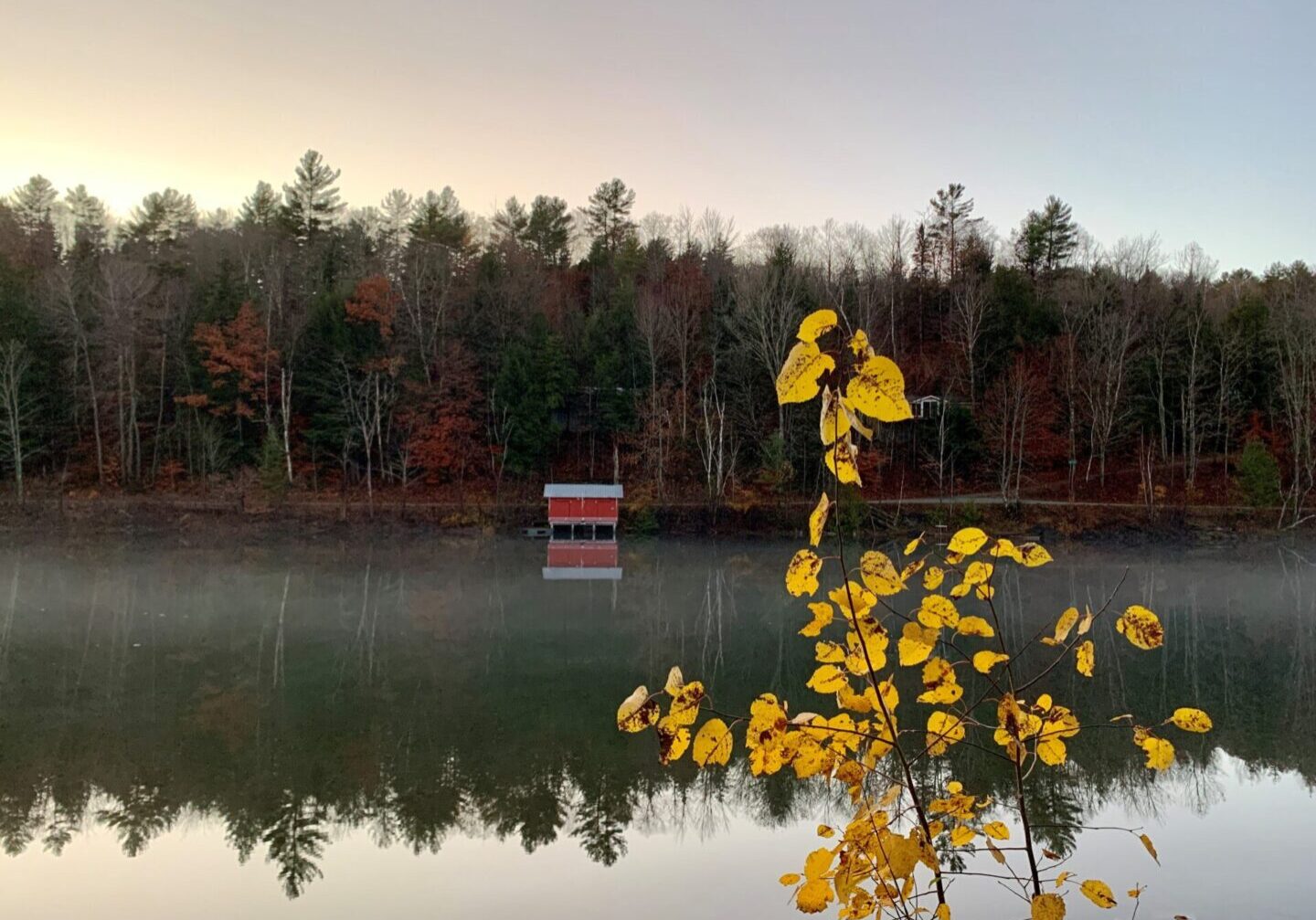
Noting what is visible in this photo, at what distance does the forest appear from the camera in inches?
1073

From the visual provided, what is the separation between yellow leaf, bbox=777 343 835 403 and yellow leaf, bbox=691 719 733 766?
1.87ft

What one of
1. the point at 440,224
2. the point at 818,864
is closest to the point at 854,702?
the point at 818,864

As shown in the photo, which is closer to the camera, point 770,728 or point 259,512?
point 770,728

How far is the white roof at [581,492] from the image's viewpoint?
2489 centimetres

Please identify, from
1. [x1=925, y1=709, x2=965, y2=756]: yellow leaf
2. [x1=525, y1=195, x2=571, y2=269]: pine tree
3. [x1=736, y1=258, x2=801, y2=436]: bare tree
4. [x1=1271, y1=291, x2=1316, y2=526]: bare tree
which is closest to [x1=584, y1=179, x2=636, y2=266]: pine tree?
[x1=525, y1=195, x2=571, y2=269]: pine tree

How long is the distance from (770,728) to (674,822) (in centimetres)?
577

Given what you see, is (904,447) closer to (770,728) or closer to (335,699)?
(335,699)

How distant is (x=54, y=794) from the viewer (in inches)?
275

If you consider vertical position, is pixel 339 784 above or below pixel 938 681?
below

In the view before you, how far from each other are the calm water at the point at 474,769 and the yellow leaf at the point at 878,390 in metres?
4.07

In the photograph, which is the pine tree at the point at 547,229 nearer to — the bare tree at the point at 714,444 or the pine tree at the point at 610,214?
the pine tree at the point at 610,214

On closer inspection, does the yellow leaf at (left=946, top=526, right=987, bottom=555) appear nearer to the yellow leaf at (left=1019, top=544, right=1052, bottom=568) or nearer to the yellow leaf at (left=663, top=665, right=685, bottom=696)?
the yellow leaf at (left=1019, top=544, right=1052, bottom=568)

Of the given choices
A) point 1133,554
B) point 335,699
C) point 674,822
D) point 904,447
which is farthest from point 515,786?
point 904,447

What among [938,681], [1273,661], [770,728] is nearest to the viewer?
[770,728]
